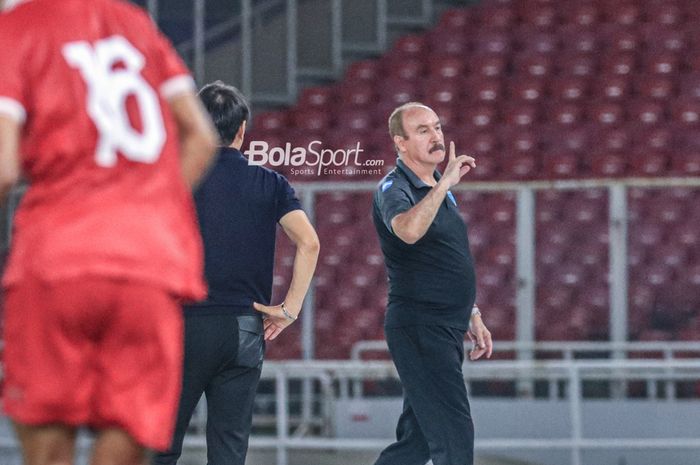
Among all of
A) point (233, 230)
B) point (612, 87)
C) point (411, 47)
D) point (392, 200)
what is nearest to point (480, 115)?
point (612, 87)

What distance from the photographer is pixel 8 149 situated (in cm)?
250

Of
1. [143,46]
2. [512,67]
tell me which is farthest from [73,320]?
[512,67]

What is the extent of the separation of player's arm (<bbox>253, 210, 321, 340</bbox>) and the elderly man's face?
21.2 inches

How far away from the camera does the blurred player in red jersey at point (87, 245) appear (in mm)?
2486

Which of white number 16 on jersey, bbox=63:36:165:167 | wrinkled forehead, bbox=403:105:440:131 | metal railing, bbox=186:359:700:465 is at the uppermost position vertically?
wrinkled forehead, bbox=403:105:440:131

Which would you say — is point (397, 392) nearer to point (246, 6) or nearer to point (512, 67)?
point (512, 67)

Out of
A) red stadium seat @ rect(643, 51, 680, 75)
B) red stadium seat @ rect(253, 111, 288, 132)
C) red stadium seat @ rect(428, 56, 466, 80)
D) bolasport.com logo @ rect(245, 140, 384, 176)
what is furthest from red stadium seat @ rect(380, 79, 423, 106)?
bolasport.com logo @ rect(245, 140, 384, 176)

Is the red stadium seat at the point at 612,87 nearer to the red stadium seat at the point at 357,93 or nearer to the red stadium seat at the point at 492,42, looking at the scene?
the red stadium seat at the point at 492,42

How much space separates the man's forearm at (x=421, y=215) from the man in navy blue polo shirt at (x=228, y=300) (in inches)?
18.6

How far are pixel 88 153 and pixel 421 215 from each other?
2108 mm

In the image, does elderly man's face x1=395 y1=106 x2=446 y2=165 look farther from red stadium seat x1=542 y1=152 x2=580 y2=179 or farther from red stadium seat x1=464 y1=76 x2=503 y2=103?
red stadium seat x1=464 y1=76 x2=503 y2=103

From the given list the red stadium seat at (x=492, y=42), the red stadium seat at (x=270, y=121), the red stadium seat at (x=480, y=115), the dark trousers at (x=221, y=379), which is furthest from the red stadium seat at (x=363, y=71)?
the dark trousers at (x=221, y=379)

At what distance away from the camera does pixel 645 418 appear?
7.52 meters

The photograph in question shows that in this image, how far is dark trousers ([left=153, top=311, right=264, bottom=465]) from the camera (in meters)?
4.19
